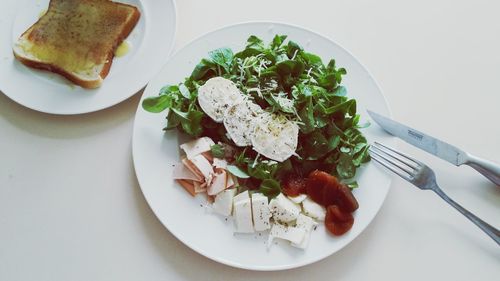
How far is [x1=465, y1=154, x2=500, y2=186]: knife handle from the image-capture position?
5.06 feet

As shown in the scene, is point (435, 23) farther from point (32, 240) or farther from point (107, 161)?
point (32, 240)

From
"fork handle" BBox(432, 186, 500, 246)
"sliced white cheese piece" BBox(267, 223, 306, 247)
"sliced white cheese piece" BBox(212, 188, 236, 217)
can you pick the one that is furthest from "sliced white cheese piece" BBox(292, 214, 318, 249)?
"fork handle" BBox(432, 186, 500, 246)

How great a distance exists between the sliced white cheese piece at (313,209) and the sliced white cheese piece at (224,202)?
9.1 inches

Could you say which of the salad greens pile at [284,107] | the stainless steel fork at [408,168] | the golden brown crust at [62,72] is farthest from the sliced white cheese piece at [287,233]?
the golden brown crust at [62,72]

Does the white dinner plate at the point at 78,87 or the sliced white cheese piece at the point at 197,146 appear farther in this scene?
the white dinner plate at the point at 78,87

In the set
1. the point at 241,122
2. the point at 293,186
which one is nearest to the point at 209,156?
the point at 241,122

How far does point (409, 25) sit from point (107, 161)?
129 cm

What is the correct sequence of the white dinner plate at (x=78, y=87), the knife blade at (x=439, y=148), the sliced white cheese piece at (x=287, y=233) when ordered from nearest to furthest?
the sliced white cheese piece at (x=287, y=233) → the knife blade at (x=439, y=148) → the white dinner plate at (x=78, y=87)

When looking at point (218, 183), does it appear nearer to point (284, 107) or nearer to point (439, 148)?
point (284, 107)

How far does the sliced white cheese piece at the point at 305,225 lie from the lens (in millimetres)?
1454

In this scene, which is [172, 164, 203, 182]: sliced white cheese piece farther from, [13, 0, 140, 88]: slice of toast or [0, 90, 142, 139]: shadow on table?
[13, 0, 140, 88]: slice of toast

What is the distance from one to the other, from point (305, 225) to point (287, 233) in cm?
6

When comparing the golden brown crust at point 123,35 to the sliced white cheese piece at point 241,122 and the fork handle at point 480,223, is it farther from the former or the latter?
the fork handle at point 480,223

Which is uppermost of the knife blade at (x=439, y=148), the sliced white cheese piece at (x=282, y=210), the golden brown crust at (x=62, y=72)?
the knife blade at (x=439, y=148)
